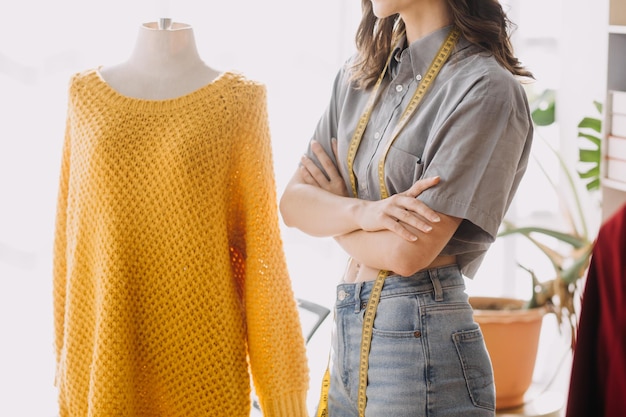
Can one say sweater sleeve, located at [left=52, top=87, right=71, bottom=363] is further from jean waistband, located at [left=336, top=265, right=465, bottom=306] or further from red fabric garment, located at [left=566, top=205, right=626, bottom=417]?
red fabric garment, located at [left=566, top=205, right=626, bottom=417]

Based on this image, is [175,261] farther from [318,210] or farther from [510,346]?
[510,346]

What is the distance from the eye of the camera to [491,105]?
1.41m

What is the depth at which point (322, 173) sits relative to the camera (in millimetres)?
1712

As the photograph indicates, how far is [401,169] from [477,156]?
6.6 inches

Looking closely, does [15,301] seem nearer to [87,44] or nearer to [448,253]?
[87,44]

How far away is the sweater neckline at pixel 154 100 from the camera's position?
4.78ft

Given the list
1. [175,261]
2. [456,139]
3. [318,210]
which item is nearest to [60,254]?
[175,261]

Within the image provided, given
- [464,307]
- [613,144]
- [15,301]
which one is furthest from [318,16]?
[464,307]

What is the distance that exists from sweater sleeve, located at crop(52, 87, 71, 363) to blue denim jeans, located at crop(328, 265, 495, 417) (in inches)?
23.8

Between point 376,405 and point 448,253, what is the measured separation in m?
0.33

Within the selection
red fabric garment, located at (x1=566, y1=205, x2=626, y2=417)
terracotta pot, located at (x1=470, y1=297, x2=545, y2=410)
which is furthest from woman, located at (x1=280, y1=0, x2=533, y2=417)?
terracotta pot, located at (x1=470, y1=297, x2=545, y2=410)

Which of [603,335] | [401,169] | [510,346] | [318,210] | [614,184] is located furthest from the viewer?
[510,346]

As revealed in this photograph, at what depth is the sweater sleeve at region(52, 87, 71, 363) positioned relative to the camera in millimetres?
1564

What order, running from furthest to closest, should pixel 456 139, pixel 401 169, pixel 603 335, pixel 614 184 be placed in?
pixel 614 184, pixel 401 169, pixel 456 139, pixel 603 335
